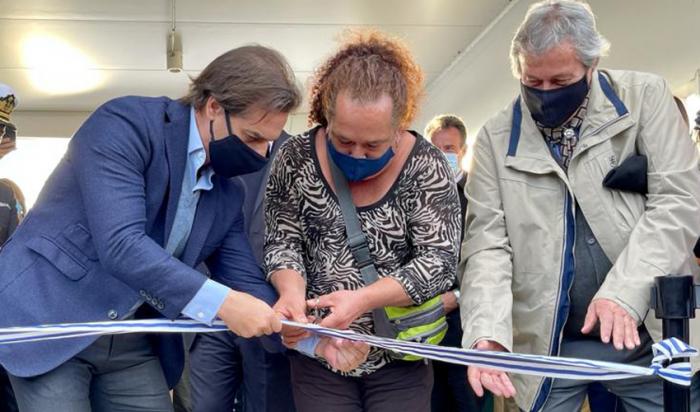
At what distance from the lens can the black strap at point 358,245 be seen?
7.74 feet

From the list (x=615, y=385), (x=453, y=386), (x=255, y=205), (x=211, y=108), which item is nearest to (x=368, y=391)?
(x=615, y=385)

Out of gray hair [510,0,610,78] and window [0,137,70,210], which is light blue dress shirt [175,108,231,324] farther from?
window [0,137,70,210]

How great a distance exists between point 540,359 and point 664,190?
62 centimetres

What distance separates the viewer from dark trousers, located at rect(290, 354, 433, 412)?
94.3 inches

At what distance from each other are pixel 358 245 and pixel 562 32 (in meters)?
0.81

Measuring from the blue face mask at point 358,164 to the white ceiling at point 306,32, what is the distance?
12.3 feet

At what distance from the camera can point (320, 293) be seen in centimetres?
243

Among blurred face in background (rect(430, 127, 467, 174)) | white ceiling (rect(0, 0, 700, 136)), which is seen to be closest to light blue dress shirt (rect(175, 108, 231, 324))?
blurred face in background (rect(430, 127, 467, 174))

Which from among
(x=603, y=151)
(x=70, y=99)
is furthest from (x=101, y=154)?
(x=70, y=99)

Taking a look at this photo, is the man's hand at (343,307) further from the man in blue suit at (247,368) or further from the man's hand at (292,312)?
the man in blue suit at (247,368)

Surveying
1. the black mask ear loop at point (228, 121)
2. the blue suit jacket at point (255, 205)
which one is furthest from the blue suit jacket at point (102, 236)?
the blue suit jacket at point (255, 205)

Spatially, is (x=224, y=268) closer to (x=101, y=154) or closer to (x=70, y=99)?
(x=101, y=154)

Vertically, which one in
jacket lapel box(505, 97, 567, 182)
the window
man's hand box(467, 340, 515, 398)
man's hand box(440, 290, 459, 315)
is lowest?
the window

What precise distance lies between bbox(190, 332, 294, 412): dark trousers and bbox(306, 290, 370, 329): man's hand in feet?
3.01
